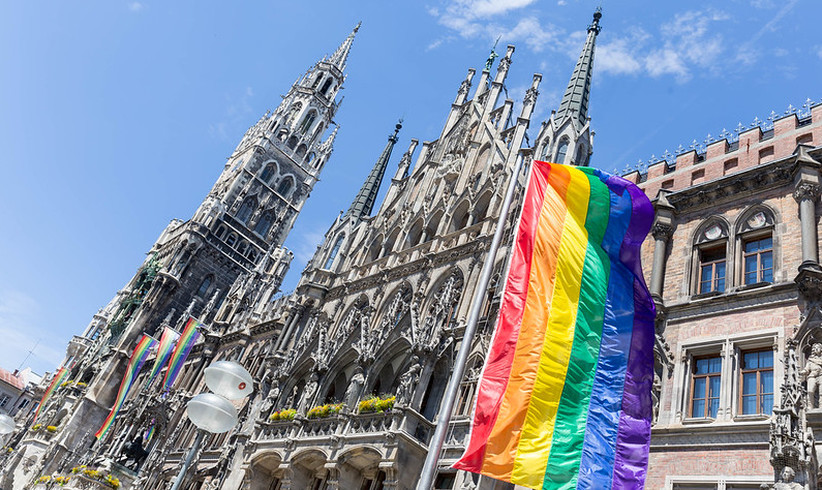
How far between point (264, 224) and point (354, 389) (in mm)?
47985

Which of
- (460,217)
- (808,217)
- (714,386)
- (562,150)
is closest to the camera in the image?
(714,386)

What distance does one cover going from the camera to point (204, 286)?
6281 centimetres

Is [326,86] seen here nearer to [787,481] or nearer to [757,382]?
[757,382]

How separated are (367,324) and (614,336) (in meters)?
15.1

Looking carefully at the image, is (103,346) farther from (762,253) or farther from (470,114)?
(762,253)

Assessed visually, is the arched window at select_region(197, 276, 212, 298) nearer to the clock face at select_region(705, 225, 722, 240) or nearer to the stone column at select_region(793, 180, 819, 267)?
the clock face at select_region(705, 225, 722, 240)

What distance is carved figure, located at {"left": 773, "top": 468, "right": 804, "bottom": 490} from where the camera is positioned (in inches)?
513

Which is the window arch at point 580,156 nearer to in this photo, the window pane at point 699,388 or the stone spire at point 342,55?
the window pane at point 699,388

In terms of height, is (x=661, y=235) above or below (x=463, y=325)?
above

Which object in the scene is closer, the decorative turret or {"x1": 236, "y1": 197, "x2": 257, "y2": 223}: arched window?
the decorative turret

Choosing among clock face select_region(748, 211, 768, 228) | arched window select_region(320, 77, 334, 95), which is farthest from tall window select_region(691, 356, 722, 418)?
arched window select_region(320, 77, 334, 95)

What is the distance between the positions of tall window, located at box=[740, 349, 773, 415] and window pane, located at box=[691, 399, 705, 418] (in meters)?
0.98

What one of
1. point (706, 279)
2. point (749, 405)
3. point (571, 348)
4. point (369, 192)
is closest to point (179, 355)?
point (369, 192)

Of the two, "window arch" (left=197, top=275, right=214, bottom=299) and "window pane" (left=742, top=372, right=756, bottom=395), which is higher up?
"window arch" (left=197, top=275, right=214, bottom=299)
